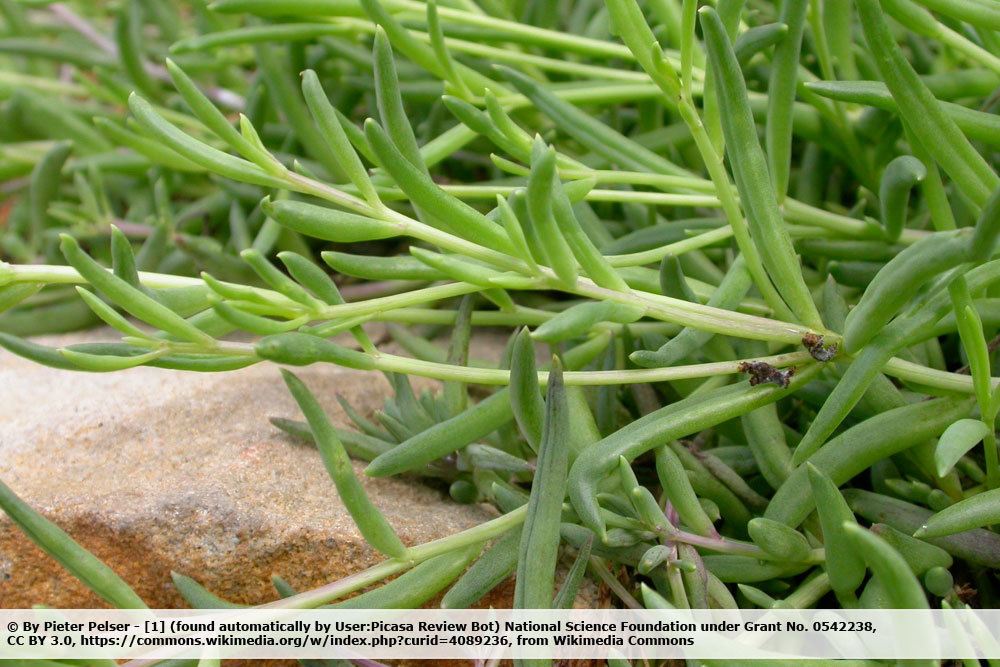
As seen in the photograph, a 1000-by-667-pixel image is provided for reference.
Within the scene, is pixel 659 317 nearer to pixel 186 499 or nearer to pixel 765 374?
pixel 765 374

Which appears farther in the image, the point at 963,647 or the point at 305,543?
the point at 305,543

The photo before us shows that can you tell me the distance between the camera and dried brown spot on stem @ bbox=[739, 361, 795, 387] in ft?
2.26

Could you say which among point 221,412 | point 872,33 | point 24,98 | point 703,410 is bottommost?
point 221,412

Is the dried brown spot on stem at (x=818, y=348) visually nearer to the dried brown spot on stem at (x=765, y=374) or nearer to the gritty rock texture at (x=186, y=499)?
the dried brown spot on stem at (x=765, y=374)

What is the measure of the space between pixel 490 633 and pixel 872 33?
51cm

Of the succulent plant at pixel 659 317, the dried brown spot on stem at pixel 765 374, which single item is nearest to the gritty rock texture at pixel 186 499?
the succulent plant at pixel 659 317

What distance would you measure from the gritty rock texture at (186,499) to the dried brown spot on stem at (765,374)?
26 cm

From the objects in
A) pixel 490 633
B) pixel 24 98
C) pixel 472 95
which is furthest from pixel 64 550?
pixel 24 98

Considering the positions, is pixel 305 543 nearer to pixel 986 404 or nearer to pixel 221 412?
pixel 221 412

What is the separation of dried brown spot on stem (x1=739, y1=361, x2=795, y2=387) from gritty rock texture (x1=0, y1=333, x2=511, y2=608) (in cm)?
26

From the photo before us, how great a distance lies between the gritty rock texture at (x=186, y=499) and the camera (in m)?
0.78

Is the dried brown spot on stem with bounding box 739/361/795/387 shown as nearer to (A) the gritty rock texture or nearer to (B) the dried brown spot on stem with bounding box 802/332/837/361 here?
(B) the dried brown spot on stem with bounding box 802/332/837/361

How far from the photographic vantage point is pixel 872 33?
0.67 meters

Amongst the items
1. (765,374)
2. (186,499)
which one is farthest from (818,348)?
(186,499)
